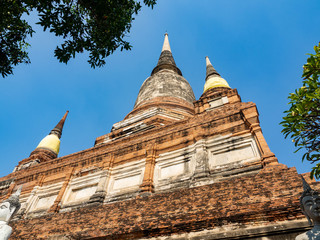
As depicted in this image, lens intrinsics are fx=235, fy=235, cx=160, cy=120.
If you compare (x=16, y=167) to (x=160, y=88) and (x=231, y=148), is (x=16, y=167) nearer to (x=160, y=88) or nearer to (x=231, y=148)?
(x=160, y=88)

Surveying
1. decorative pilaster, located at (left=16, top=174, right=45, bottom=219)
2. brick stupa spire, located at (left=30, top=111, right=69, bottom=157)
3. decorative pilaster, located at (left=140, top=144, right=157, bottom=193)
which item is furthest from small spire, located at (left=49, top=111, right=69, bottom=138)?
decorative pilaster, located at (left=140, top=144, right=157, bottom=193)

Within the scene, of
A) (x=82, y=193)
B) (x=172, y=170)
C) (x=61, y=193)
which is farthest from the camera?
(x=61, y=193)

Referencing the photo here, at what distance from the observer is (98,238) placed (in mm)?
5828

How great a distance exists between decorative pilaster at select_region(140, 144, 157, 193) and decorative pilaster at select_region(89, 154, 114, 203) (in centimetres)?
168

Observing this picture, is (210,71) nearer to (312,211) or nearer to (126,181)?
(126,181)

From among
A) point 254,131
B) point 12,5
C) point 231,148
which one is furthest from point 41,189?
point 254,131

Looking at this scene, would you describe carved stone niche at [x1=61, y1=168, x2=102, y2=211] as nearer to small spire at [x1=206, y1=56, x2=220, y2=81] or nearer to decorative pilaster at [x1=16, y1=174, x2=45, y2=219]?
decorative pilaster at [x1=16, y1=174, x2=45, y2=219]

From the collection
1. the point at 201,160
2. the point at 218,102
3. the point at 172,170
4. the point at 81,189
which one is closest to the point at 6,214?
the point at 81,189

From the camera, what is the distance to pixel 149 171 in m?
8.59

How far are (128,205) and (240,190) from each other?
3.03m

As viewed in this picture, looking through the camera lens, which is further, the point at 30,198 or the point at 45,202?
the point at 30,198

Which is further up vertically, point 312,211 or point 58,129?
point 58,129

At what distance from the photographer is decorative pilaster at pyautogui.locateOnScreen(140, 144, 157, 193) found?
7969 mm

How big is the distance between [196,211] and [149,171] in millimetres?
3481
